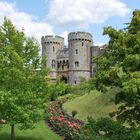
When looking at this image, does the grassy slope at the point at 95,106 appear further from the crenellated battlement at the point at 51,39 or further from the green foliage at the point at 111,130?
the crenellated battlement at the point at 51,39

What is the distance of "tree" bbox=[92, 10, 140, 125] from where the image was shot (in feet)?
43.1

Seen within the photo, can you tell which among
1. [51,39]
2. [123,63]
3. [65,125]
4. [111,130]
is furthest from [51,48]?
[123,63]

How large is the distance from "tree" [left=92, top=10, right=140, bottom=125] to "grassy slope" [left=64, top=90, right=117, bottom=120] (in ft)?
56.3

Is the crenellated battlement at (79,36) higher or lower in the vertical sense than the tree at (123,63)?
higher

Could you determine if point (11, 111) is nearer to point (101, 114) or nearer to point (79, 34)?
point (101, 114)

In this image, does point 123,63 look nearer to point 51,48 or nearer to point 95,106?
point 95,106

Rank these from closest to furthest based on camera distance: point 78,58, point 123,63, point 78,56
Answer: point 123,63 < point 78,56 < point 78,58

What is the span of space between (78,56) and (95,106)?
45.6 metres

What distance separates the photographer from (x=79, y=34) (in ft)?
270

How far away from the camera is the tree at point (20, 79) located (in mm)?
21469

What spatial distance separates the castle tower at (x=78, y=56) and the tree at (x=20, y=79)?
5739cm

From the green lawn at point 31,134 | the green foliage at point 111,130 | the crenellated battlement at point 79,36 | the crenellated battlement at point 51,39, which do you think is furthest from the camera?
the crenellated battlement at point 51,39

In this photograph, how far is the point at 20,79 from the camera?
71.8 feet

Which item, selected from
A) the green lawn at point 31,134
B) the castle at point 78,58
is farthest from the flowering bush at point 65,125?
the castle at point 78,58
